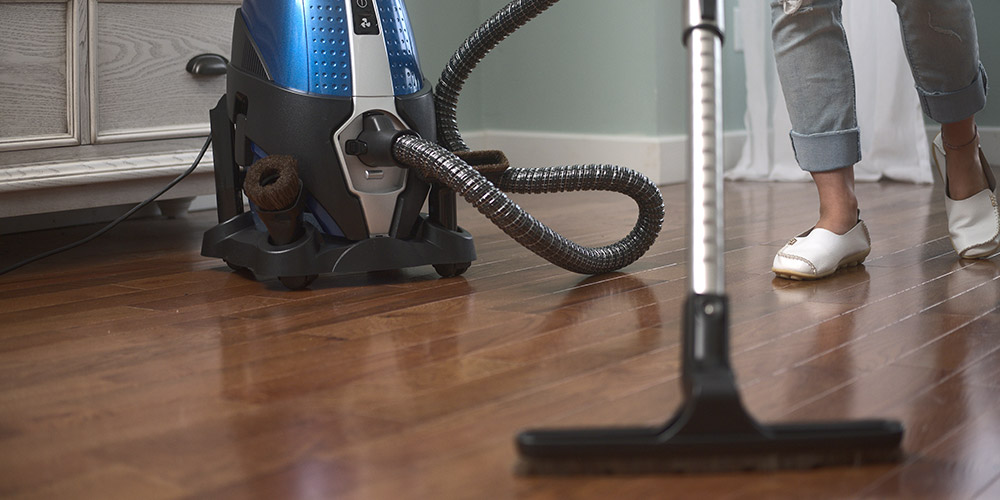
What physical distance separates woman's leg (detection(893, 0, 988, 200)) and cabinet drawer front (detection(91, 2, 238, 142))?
1081 mm

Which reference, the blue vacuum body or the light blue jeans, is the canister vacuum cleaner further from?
the light blue jeans

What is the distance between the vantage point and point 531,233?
1229mm

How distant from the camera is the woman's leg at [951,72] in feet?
4.25

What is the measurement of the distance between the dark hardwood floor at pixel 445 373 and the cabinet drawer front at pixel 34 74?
0.69 ft

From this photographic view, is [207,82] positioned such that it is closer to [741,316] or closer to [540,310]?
[540,310]

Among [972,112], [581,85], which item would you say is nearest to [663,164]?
[581,85]

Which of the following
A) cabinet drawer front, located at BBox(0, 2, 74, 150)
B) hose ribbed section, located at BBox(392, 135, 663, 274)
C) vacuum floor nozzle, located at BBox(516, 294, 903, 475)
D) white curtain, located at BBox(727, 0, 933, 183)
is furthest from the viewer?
white curtain, located at BBox(727, 0, 933, 183)

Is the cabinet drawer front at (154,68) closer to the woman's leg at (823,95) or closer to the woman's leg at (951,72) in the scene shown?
the woman's leg at (823,95)

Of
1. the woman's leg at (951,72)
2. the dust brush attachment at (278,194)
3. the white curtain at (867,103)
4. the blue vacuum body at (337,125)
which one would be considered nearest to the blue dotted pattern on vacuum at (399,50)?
the blue vacuum body at (337,125)

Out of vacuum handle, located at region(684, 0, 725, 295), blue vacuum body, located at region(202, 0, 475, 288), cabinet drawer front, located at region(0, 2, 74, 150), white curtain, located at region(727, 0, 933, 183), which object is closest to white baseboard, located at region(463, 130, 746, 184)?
white curtain, located at region(727, 0, 933, 183)

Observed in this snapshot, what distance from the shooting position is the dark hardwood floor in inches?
24.7

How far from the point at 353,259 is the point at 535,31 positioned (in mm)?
1726

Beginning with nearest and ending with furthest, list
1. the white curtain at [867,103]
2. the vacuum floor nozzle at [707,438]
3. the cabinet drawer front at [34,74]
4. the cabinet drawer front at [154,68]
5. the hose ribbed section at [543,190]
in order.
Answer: the vacuum floor nozzle at [707,438], the hose ribbed section at [543,190], the cabinet drawer front at [34,74], the cabinet drawer front at [154,68], the white curtain at [867,103]

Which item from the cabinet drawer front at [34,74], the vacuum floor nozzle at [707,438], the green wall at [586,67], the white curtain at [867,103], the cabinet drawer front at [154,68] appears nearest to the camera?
the vacuum floor nozzle at [707,438]
